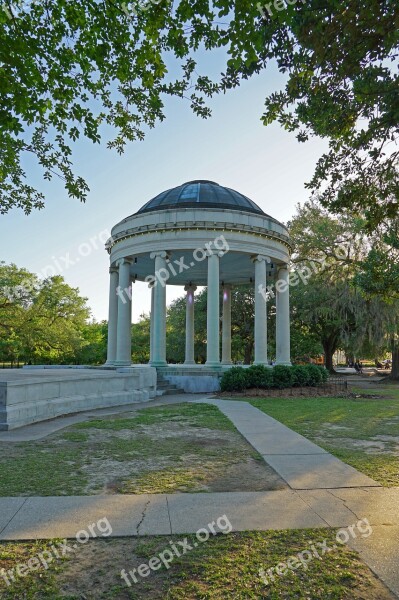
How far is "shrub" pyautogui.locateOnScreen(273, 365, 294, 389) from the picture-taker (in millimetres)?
23516

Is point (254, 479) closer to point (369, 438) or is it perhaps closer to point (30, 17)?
point (369, 438)

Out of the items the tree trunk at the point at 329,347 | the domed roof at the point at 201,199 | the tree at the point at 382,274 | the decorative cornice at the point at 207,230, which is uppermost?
the domed roof at the point at 201,199

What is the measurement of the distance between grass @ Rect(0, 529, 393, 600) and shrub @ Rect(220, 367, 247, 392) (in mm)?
18088

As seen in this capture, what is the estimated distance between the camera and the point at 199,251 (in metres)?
26.7

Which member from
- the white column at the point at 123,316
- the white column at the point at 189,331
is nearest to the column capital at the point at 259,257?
the white column at the point at 123,316

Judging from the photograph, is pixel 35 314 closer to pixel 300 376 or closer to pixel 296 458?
pixel 300 376

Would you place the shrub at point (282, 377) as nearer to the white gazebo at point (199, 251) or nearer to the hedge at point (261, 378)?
the hedge at point (261, 378)

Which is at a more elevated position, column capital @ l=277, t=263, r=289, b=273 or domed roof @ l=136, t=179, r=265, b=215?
domed roof @ l=136, t=179, r=265, b=215

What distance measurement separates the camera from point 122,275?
91.0 feet

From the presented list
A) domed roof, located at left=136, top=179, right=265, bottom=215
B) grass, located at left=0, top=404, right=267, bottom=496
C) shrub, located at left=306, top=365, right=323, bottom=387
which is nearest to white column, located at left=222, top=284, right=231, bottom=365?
domed roof, located at left=136, top=179, right=265, bottom=215

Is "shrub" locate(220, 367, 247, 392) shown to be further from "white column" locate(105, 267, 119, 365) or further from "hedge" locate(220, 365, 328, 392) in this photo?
"white column" locate(105, 267, 119, 365)

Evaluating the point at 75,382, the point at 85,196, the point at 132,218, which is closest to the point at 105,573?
the point at 85,196

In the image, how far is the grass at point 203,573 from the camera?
3.61m

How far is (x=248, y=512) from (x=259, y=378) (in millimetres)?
17880
